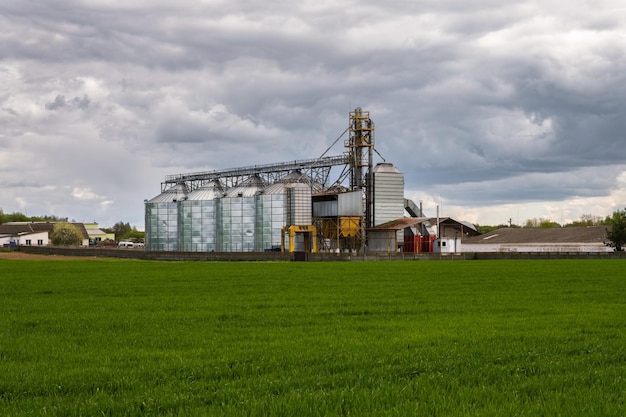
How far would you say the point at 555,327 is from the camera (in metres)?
17.7

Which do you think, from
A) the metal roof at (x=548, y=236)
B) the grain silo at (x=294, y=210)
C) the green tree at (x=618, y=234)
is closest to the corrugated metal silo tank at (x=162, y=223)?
the grain silo at (x=294, y=210)

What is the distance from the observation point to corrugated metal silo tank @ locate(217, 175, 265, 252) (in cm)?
10144

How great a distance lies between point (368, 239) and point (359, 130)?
1463 cm

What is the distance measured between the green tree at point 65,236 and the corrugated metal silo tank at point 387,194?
294ft

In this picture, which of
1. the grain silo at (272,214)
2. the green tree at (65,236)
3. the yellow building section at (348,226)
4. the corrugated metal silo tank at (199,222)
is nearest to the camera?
the yellow building section at (348,226)

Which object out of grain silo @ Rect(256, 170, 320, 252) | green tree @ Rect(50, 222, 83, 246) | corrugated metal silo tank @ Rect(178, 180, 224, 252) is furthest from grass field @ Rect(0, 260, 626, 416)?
green tree @ Rect(50, 222, 83, 246)

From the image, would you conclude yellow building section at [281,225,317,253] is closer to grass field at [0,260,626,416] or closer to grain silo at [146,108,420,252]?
grain silo at [146,108,420,252]

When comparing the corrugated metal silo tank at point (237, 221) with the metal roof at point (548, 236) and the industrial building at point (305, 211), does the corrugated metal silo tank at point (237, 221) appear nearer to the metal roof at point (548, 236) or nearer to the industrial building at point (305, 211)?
the industrial building at point (305, 211)

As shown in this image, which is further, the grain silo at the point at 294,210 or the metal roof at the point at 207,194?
→ the metal roof at the point at 207,194

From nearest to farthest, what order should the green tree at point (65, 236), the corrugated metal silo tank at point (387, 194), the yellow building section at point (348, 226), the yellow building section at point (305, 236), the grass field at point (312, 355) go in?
the grass field at point (312, 355)
the yellow building section at point (348, 226)
the yellow building section at point (305, 236)
the corrugated metal silo tank at point (387, 194)
the green tree at point (65, 236)

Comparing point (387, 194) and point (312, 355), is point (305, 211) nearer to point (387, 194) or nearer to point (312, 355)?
point (387, 194)

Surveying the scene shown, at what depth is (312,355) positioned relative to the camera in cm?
1330

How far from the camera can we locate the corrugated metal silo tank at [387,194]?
308 feet

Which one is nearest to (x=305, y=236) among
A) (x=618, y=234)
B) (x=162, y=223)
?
(x=162, y=223)
